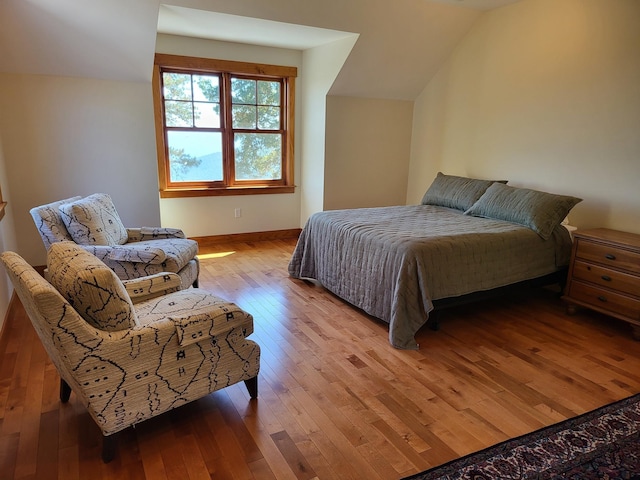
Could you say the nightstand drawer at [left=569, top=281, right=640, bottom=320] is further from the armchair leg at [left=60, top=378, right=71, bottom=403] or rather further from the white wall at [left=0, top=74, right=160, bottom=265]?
the white wall at [left=0, top=74, right=160, bottom=265]

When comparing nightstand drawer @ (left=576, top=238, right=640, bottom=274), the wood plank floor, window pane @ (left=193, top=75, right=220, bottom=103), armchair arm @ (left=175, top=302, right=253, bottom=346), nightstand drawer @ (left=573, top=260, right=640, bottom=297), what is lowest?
the wood plank floor

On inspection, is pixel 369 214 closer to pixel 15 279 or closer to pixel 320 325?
pixel 320 325

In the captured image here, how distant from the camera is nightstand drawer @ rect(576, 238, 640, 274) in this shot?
2.88m

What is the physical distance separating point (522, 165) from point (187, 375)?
141 inches

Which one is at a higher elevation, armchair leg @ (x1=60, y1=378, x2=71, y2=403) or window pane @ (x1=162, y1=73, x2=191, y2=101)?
window pane @ (x1=162, y1=73, x2=191, y2=101)

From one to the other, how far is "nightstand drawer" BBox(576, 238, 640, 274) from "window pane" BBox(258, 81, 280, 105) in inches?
145

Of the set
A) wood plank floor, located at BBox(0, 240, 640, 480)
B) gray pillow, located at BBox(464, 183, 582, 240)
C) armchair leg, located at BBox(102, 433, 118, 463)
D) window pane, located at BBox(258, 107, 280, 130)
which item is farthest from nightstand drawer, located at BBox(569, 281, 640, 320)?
window pane, located at BBox(258, 107, 280, 130)

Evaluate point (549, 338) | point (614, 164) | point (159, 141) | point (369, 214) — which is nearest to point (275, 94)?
point (159, 141)

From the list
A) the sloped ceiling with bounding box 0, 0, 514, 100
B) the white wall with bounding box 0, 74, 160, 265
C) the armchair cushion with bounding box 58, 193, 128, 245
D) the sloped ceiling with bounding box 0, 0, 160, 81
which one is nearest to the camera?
the armchair cushion with bounding box 58, 193, 128, 245

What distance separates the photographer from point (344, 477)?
1718 millimetres

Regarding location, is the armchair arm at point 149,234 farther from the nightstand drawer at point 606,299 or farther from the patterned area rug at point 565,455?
the nightstand drawer at point 606,299

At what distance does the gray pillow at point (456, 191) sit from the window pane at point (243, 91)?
2384 millimetres

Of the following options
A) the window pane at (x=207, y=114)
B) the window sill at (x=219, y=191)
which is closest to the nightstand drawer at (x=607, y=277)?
the window sill at (x=219, y=191)

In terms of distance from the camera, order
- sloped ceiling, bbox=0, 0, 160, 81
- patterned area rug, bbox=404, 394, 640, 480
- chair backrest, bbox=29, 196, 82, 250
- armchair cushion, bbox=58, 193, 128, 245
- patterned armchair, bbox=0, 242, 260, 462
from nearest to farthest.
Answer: patterned armchair, bbox=0, 242, 260, 462, patterned area rug, bbox=404, 394, 640, 480, chair backrest, bbox=29, 196, 82, 250, armchair cushion, bbox=58, 193, 128, 245, sloped ceiling, bbox=0, 0, 160, 81
